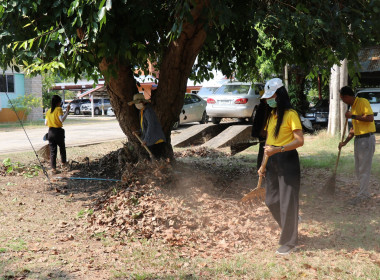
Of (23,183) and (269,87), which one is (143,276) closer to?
(269,87)

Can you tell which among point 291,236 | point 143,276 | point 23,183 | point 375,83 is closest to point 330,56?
point 291,236

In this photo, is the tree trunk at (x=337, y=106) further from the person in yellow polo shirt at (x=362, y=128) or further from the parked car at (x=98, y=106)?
the parked car at (x=98, y=106)

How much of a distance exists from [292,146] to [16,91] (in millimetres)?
26607

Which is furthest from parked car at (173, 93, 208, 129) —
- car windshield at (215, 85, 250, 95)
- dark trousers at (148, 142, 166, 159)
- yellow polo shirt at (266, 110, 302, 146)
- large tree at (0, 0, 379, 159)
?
yellow polo shirt at (266, 110, 302, 146)

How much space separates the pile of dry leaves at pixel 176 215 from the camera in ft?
16.8

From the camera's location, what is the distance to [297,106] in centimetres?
1995

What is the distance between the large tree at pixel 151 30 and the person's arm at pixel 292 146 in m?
1.51

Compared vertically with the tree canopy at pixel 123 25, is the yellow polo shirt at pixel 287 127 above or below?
below

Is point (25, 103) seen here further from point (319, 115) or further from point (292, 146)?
point (292, 146)

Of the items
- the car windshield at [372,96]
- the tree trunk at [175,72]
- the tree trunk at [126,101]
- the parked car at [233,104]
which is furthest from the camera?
the parked car at [233,104]

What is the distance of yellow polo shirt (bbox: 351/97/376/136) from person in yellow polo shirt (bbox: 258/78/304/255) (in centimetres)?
225

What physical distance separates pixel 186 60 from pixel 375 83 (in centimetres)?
2262

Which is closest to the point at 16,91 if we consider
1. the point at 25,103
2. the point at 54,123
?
the point at 25,103

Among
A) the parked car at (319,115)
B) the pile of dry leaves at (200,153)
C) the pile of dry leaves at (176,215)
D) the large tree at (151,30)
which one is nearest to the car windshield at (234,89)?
the parked car at (319,115)
